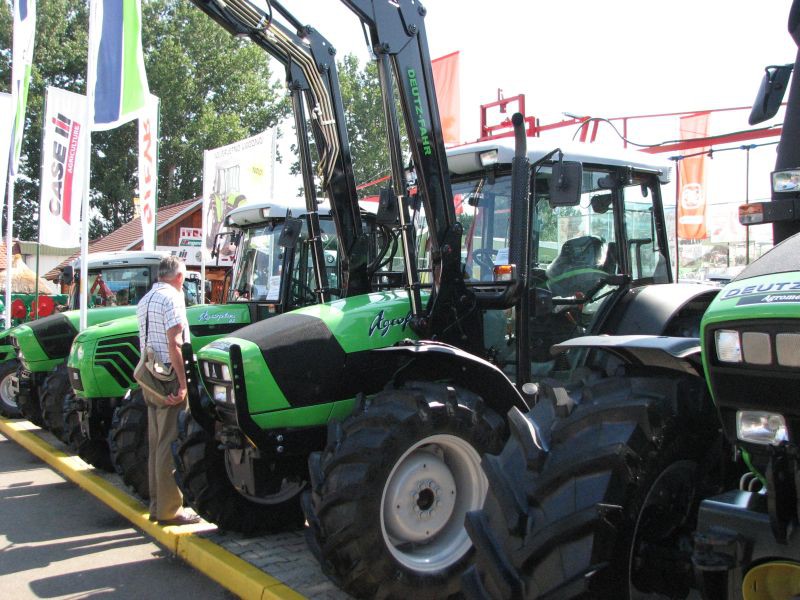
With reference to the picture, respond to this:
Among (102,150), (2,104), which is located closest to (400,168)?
(2,104)

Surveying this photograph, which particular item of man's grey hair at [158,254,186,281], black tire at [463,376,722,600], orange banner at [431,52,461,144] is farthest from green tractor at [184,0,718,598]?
orange banner at [431,52,461,144]

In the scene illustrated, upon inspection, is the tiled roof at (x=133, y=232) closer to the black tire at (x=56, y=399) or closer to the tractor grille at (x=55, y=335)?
the tractor grille at (x=55, y=335)

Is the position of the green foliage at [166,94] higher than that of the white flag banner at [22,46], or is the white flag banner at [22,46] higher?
the green foliage at [166,94]

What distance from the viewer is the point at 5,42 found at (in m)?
39.1

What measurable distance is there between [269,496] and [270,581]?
1014mm

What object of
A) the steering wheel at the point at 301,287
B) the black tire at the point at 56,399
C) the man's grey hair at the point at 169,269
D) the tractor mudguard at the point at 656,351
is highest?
the man's grey hair at the point at 169,269

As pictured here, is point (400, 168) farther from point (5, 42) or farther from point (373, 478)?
point (5, 42)

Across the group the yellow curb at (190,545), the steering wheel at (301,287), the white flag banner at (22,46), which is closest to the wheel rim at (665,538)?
the yellow curb at (190,545)

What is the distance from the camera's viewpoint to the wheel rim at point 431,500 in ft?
13.4

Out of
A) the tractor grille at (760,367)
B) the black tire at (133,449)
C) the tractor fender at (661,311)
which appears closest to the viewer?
the tractor grille at (760,367)

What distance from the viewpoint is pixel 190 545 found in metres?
5.15

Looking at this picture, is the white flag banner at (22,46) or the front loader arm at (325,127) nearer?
the front loader arm at (325,127)

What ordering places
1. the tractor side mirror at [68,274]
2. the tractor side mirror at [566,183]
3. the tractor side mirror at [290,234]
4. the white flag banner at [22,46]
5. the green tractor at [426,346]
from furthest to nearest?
the tractor side mirror at [68,274] < the white flag banner at [22,46] < the tractor side mirror at [290,234] < the tractor side mirror at [566,183] < the green tractor at [426,346]

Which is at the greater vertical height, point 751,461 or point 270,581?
point 751,461
